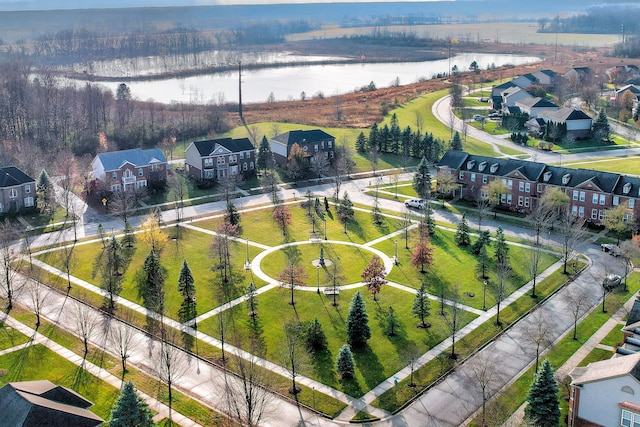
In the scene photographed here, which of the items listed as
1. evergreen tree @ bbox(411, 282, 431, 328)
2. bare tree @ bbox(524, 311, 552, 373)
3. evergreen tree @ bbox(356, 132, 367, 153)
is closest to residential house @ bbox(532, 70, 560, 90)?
evergreen tree @ bbox(356, 132, 367, 153)

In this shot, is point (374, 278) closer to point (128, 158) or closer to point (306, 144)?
point (128, 158)

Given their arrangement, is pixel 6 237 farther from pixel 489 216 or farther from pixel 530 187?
pixel 530 187

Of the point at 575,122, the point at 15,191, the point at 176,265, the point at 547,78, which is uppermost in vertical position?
the point at 547,78

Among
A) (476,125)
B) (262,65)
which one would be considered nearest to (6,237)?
(476,125)

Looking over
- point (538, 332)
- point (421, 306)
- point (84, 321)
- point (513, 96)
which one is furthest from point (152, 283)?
point (513, 96)

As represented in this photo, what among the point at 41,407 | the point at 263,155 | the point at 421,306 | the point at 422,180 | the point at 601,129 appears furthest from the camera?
the point at 601,129

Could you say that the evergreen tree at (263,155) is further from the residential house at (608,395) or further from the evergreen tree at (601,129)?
the residential house at (608,395)

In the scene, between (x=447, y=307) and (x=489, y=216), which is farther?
(x=489, y=216)
